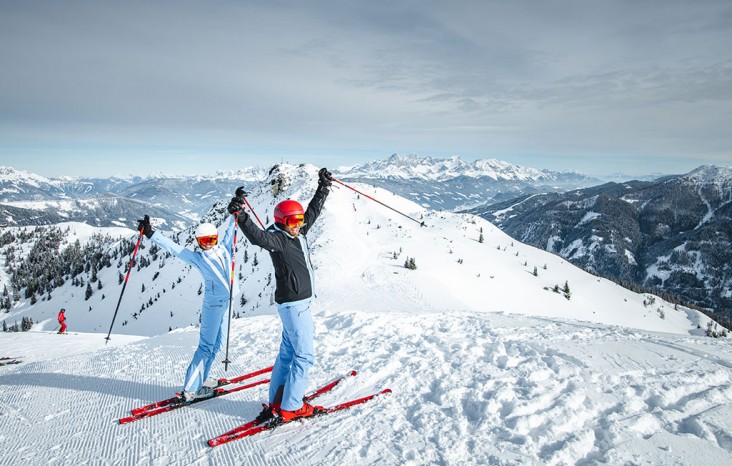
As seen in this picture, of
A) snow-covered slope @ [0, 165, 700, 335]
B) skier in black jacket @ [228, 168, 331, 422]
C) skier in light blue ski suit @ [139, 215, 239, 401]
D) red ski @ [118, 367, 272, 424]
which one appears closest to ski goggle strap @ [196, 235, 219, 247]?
skier in light blue ski suit @ [139, 215, 239, 401]

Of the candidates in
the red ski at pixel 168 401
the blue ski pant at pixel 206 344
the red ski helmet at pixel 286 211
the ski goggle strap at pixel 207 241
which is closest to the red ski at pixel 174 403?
the red ski at pixel 168 401

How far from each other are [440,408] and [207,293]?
478 centimetres

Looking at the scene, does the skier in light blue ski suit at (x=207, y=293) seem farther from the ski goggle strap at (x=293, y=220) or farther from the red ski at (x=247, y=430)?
the ski goggle strap at (x=293, y=220)

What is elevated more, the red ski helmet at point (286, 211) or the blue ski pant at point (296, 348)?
the red ski helmet at point (286, 211)

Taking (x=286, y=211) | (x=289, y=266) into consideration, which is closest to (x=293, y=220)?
(x=286, y=211)

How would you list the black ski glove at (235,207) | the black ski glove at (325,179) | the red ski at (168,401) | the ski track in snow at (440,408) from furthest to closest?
the black ski glove at (325,179)
the red ski at (168,401)
the black ski glove at (235,207)
the ski track in snow at (440,408)

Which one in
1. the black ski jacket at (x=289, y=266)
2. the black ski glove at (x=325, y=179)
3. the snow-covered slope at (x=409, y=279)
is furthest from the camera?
the snow-covered slope at (x=409, y=279)

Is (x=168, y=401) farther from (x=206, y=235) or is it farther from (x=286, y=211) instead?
(x=286, y=211)

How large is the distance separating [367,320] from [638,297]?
4882cm

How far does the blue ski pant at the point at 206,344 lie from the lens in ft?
21.5

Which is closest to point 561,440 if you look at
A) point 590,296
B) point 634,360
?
point 634,360

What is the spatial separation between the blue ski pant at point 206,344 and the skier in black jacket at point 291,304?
1.72 meters

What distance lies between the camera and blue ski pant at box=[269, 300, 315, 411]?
212 inches

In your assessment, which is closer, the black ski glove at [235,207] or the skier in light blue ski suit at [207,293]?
the black ski glove at [235,207]
